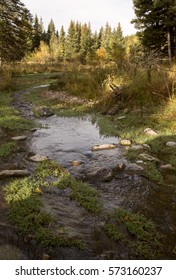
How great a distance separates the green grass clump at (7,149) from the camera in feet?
14.4

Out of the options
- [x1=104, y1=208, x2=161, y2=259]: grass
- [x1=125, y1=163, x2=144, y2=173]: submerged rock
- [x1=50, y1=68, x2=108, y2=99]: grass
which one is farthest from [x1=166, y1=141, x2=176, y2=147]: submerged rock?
[x1=50, y1=68, x2=108, y2=99]: grass

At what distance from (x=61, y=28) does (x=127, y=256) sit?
75527 mm

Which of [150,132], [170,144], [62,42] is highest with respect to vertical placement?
[62,42]

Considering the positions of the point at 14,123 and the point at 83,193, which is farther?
the point at 14,123

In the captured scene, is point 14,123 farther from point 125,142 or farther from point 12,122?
point 125,142

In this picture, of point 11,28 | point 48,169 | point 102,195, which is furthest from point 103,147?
point 11,28

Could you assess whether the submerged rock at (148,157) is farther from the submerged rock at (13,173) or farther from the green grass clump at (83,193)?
the submerged rock at (13,173)

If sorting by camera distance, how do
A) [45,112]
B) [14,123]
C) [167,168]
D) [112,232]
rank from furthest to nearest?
[45,112]
[14,123]
[167,168]
[112,232]

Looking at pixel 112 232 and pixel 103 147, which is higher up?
pixel 103 147

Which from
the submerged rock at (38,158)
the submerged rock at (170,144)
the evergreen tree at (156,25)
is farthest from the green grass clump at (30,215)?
the evergreen tree at (156,25)

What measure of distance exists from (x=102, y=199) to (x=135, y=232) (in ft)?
2.37

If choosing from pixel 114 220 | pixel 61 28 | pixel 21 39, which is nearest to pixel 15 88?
pixel 21 39

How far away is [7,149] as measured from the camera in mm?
4617
